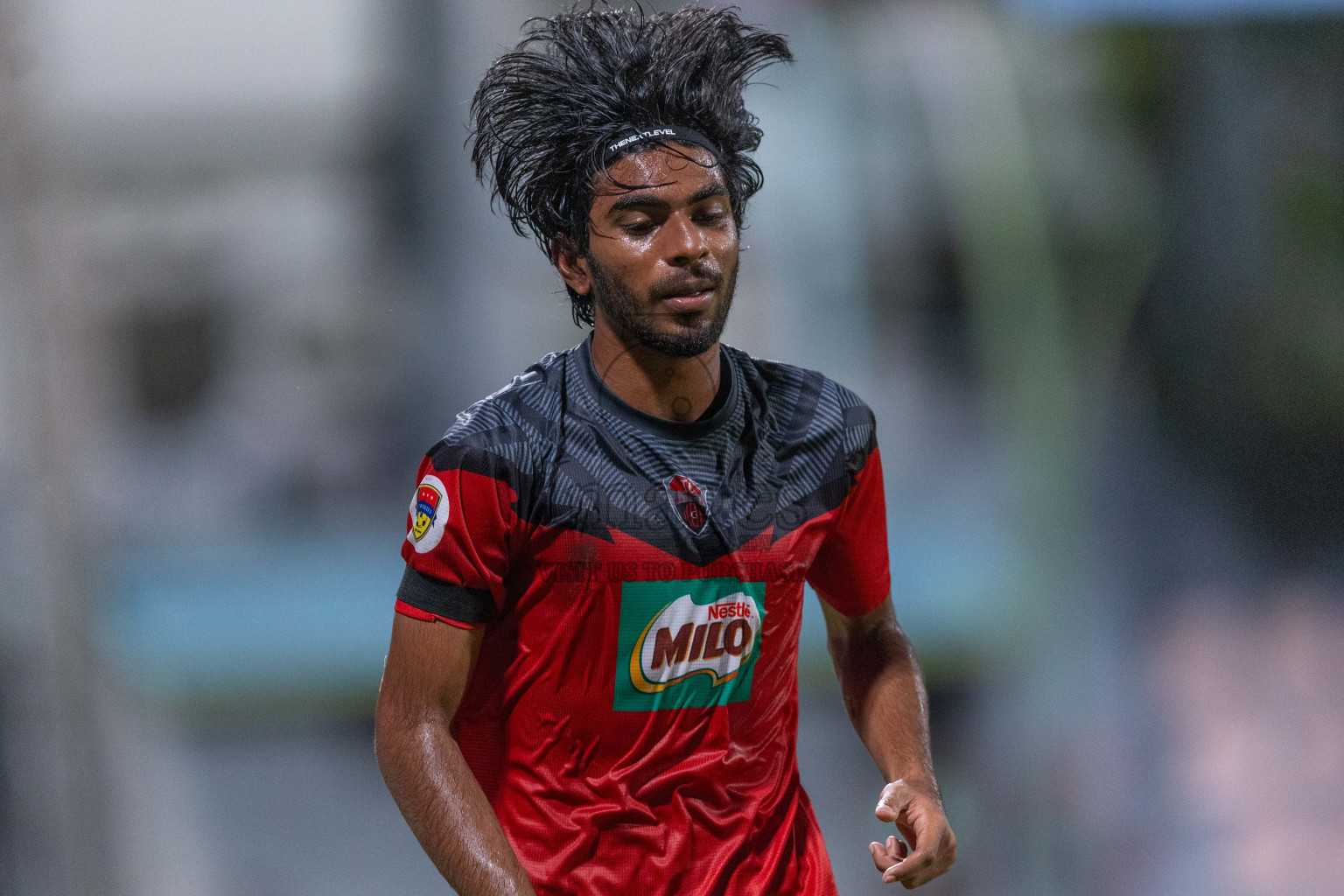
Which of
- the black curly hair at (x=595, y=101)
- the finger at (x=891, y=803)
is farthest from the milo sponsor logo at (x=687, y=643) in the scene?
the black curly hair at (x=595, y=101)

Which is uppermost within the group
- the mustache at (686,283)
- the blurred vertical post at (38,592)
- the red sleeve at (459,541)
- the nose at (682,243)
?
the nose at (682,243)

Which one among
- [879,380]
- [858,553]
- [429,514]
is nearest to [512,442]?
[429,514]

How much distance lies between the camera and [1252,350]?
471 cm

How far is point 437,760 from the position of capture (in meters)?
1.64

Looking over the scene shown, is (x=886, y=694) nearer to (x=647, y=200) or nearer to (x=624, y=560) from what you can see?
(x=624, y=560)

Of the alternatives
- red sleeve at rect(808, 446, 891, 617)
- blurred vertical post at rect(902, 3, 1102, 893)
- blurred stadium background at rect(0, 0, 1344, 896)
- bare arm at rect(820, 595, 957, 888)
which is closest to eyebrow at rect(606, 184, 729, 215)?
red sleeve at rect(808, 446, 891, 617)

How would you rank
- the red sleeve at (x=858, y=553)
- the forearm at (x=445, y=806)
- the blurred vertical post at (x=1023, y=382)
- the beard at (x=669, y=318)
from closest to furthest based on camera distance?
1. the forearm at (x=445, y=806)
2. the beard at (x=669, y=318)
3. the red sleeve at (x=858, y=553)
4. the blurred vertical post at (x=1023, y=382)

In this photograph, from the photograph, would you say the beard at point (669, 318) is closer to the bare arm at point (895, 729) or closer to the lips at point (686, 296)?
the lips at point (686, 296)

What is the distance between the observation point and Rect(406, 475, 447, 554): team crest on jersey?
1.64m

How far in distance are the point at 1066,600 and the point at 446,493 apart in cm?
338

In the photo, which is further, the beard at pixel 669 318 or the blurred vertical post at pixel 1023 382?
the blurred vertical post at pixel 1023 382

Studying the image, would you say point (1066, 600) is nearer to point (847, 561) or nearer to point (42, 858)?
point (847, 561)

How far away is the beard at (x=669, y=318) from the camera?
5.61 ft

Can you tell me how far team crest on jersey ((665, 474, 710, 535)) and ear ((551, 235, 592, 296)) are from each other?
314mm
